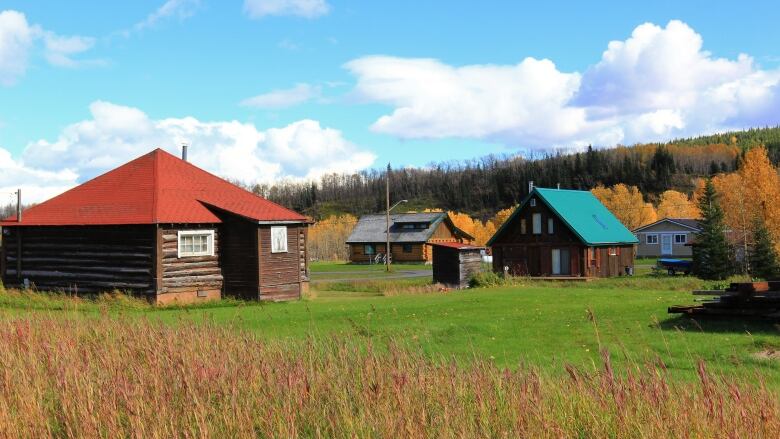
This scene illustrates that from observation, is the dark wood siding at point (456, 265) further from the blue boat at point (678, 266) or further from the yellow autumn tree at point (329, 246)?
the yellow autumn tree at point (329, 246)

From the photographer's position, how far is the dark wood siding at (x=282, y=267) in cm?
3008

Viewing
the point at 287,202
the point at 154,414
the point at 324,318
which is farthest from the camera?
the point at 287,202

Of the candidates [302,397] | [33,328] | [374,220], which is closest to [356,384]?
[302,397]

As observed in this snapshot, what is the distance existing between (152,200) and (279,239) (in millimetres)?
5472

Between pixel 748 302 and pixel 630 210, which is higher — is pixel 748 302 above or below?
below

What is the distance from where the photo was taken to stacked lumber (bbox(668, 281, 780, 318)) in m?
16.6

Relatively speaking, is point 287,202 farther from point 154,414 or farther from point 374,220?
point 154,414

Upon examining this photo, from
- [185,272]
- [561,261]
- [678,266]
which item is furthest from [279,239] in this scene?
[678,266]

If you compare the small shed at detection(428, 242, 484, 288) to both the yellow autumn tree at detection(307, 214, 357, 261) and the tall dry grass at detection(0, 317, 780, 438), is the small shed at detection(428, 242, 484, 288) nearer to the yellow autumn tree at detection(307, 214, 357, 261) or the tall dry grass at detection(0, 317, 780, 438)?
the tall dry grass at detection(0, 317, 780, 438)

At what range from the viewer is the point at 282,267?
31.0m

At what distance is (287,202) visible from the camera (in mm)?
185500

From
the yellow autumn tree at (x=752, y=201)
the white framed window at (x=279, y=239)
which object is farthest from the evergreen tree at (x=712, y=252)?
the white framed window at (x=279, y=239)

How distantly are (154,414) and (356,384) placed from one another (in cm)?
212

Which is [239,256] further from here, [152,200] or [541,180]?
[541,180]
